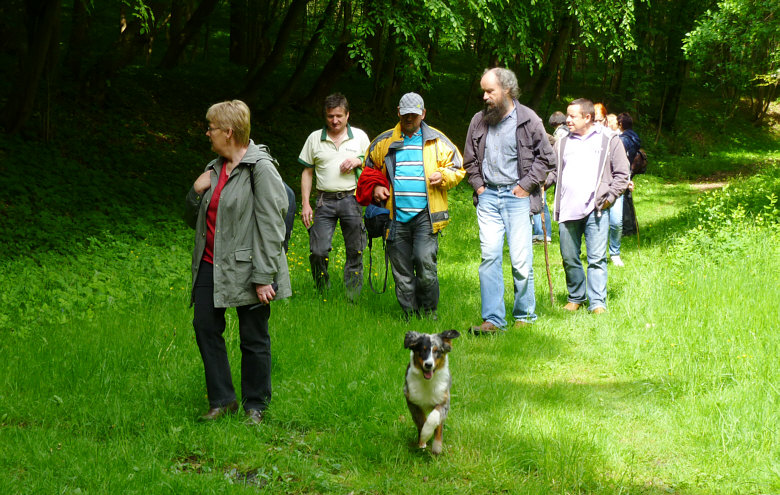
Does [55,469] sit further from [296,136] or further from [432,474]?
[296,136]

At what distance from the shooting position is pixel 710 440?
4.52 meters

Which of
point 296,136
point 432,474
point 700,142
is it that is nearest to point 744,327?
point 432,474

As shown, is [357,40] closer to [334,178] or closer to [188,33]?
[188,33]

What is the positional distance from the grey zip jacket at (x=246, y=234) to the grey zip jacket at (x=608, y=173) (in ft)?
13.3

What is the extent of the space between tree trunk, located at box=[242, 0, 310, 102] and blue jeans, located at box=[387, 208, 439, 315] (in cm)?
1010

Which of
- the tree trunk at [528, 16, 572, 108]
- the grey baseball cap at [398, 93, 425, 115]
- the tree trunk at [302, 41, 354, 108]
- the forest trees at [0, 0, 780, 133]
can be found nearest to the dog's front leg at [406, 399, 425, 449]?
the grey baseball cap at [398, 93, 425, 115]

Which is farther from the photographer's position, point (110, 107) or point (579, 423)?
point (110, 107)

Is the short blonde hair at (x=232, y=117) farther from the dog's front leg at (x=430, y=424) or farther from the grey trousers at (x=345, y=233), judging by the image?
the grey trousers at (x=345, y=233)

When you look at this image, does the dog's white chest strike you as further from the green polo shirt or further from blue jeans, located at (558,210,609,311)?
blue jeans, located at (558,210,609,311)

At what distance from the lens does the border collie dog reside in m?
4.32

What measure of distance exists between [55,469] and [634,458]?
3.47 m

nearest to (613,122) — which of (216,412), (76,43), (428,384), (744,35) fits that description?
(744,35)

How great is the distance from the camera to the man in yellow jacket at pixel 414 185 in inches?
272

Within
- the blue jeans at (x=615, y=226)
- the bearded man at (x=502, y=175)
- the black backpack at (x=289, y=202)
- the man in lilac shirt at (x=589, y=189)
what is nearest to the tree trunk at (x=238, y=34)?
the blue jeans at (x=615, y=226)
